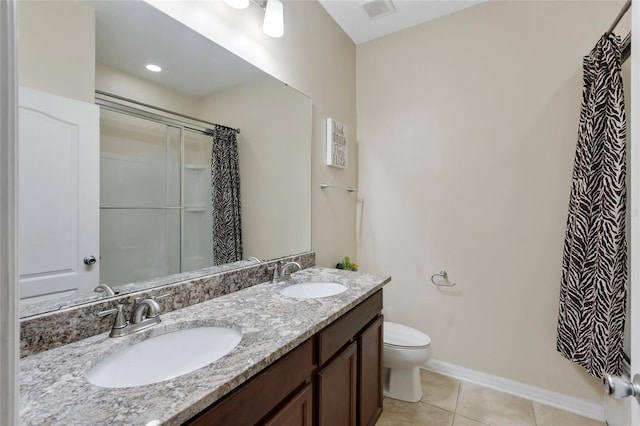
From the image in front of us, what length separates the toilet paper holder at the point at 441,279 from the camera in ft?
7.31

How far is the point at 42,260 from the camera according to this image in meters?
0.84

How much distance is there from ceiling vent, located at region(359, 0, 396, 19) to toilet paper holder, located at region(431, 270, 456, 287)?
2.01m

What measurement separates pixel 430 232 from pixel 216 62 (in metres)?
1.86

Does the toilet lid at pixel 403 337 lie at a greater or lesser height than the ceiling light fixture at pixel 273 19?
lesser

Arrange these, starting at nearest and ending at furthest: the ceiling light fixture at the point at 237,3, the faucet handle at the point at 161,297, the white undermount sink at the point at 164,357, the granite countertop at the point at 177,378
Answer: the granite countertop at the point at 177,378, the white undermount sink at the point at 164,357, the faucet handle at the point at 161,297, the ceiling light fixture at the point at 237,3

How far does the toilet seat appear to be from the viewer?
185 centimetres

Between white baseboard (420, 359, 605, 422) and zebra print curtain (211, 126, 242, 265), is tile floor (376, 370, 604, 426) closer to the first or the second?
white baseboard (420, 359, 605, 422)

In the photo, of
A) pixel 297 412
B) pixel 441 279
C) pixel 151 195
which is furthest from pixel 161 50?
pixel 441 279

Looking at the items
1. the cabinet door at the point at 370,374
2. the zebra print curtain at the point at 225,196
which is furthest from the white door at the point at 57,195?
the cabinet door at the point at 370,374

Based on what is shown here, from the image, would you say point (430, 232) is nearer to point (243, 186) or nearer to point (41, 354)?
point (243, 186)

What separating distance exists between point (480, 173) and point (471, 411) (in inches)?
62.0

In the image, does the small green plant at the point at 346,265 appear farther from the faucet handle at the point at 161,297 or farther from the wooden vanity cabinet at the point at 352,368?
the faucet handle at the point at 161,297

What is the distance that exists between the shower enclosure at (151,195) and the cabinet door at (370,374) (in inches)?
34.4
